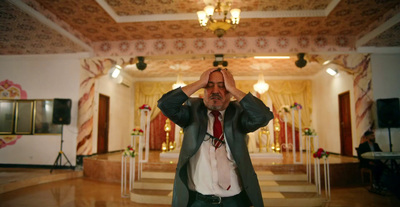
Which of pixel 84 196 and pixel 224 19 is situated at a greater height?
pixel 224 19

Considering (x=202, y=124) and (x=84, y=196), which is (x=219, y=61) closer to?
(x=84, y=196)

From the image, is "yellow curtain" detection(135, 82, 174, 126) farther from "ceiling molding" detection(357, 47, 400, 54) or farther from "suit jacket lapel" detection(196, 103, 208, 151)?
"suit jacket lapel" detection(196, 103, 208, 151)

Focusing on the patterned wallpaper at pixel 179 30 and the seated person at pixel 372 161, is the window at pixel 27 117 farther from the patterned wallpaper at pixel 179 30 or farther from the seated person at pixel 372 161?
the seated person at pixel 372 161

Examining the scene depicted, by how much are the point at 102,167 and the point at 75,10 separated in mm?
3649

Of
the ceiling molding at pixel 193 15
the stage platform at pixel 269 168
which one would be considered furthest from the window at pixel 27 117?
the ceiling molding at pixel 193 15

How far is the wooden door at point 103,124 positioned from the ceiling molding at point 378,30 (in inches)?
304

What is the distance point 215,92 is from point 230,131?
0.24 metres

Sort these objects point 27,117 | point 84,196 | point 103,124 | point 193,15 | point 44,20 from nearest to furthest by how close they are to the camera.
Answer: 1. point 84,196
2. point 44,20
3. point 193,15
4. point 27,117
5. point 103,124

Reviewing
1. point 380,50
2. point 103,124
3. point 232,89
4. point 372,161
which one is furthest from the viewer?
point 103,124

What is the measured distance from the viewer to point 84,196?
14.8 feet

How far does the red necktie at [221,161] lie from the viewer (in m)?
1.39

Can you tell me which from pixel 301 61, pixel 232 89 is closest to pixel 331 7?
pixel 301 61

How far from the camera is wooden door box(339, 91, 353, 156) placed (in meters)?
7.62

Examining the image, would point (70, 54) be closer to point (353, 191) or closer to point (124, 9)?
point (124, 9)
